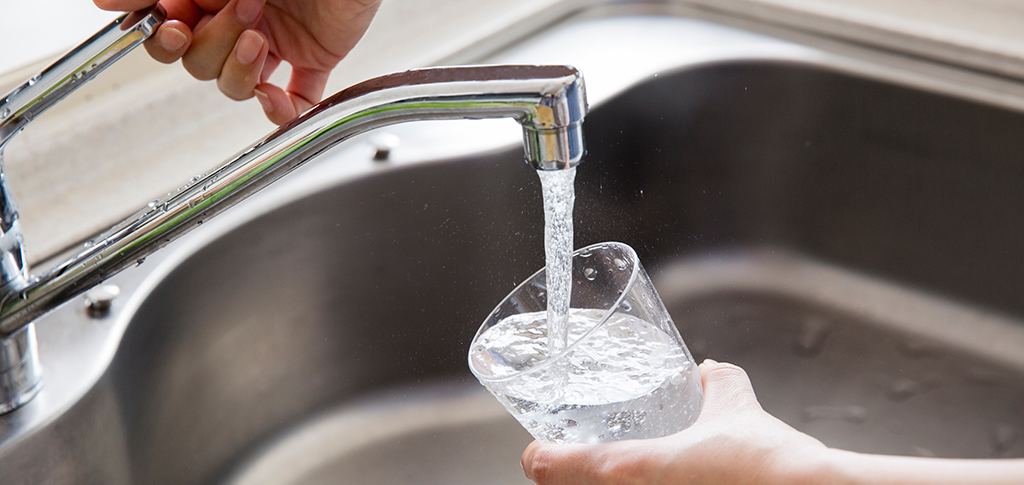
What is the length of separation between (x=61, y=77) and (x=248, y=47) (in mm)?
134

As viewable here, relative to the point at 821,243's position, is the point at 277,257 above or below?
above

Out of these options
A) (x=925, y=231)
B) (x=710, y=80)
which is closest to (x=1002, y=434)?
(x=925, y=231)

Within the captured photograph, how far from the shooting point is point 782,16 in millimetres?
1015

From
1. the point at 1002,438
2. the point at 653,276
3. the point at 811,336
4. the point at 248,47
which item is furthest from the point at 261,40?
the point at 1002,438

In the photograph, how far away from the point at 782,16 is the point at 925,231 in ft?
0.94

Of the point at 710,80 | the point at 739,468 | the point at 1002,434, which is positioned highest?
the point at 710,80

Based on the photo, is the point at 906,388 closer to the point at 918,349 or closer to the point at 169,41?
the point at 918,349

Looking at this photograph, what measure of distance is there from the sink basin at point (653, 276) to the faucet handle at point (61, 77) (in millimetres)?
171

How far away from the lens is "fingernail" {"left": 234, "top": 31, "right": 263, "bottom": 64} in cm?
58

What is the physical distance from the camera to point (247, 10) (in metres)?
0.59

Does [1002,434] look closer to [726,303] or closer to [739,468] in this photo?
[726,303]

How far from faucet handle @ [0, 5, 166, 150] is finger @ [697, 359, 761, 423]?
0.36 m

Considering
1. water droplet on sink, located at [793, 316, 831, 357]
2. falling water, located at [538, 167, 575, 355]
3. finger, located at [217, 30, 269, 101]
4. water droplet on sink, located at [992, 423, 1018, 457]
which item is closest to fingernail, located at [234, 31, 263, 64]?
finger, located at [217, 30, 269, 101]

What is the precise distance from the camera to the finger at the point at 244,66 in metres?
0.59
